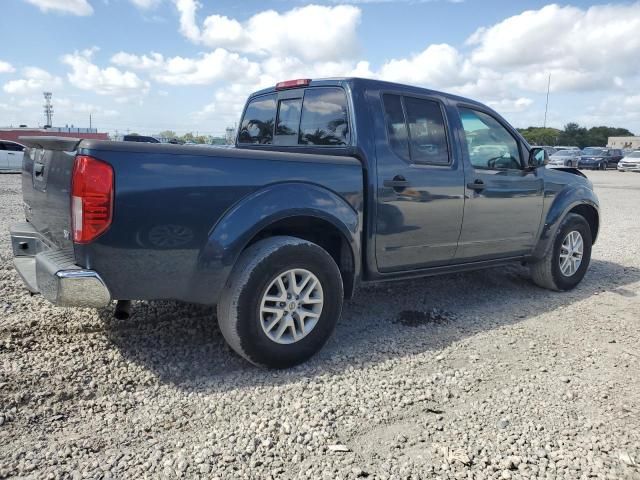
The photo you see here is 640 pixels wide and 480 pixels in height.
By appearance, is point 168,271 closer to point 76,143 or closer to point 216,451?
point 76,143

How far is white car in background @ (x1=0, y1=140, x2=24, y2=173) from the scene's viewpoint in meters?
22.0

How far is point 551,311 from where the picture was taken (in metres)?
4.92

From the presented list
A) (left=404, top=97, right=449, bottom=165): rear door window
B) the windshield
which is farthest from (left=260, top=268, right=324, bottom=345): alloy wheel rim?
the windshield

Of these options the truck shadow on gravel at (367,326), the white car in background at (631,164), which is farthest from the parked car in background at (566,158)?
the truck shadow on gravel at (367,326)

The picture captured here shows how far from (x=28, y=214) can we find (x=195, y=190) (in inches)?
63.3

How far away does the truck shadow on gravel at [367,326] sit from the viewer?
3453mm

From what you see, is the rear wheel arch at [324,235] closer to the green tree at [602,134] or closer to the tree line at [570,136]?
the tree line at [570,136]

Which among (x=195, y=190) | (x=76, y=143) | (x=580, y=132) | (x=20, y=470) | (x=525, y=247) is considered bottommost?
(x=20, y=470)

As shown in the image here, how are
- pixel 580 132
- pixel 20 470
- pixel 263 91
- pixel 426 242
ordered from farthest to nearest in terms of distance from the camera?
pixel 580 132 → pixel 263 91 → pixel 426 242 → pixel 20 470

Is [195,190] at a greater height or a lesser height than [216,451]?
greater

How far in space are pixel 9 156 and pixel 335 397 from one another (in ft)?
77.0

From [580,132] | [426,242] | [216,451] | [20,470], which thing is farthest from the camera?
[580,132]

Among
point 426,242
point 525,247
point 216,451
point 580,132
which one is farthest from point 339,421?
point 580,132

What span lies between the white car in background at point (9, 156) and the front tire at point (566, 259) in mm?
22292
